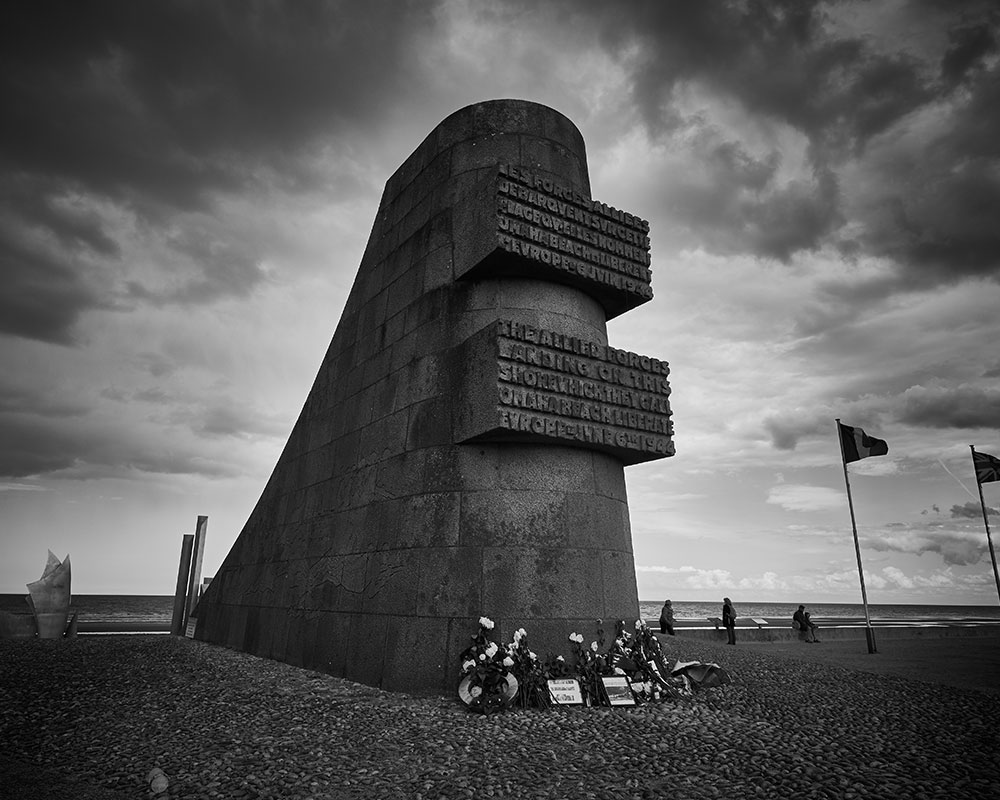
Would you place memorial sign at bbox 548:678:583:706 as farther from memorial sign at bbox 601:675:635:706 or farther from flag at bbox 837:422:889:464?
flag at bbox 837:422:889:464

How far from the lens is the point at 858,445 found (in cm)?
1984

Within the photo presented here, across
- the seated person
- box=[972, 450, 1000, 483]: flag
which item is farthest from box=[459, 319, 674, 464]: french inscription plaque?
box=[972, 450, 1000, 483]: flag

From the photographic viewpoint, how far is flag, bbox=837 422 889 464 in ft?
64.5

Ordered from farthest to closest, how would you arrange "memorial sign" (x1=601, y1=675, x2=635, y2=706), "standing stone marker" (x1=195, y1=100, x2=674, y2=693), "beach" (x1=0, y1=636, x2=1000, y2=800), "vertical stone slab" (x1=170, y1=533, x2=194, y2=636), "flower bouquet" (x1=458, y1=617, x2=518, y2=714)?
Result: "vertical stone slab" (x1=170, y1=533, x2=194, y2=636) < "standing stone marker" (x1=195, y1=100, x2=674, y2=693) < "memorial sign" (x1=601, y1=675, x2=635, y2=706) < "flower bouquet" (x1=458, y1=617, x2=518, y2=714) < "beach" (x1=0, y1=636, x2=1000, y2=800)

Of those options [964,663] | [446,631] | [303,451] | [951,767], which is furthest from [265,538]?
[964,663]

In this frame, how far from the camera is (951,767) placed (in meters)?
5.41

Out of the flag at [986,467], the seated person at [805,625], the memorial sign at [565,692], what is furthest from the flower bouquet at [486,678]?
the flag at [986,467]

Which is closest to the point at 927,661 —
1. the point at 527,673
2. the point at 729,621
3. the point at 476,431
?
the point at 729,621

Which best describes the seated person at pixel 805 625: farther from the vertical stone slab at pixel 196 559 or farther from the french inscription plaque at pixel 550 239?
the vertical stone slab at pixel 196 559

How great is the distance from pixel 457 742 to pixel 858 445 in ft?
61.1

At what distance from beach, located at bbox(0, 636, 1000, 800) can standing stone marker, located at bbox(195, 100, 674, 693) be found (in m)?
1.29

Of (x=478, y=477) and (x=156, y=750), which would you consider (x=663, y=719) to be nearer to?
(x=478, y=477)

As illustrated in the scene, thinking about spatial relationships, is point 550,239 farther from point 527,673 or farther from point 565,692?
point 565,692

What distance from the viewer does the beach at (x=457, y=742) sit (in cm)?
496
